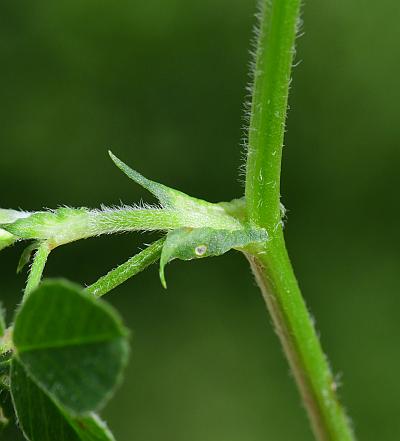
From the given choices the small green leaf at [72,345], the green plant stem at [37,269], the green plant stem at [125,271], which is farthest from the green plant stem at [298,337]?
the small green leaf at [72,345]

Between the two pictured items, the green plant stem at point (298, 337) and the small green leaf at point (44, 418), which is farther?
the green plant stem at point (298, 337)

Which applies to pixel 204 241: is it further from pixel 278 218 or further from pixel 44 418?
pixel 44 418

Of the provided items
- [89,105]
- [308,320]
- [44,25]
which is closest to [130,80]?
[89,105]

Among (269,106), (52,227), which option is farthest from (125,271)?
(269,106)

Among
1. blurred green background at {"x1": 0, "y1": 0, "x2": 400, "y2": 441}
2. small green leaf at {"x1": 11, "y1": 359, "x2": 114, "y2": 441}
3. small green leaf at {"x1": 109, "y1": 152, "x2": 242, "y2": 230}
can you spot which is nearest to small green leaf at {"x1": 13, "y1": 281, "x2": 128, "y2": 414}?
small green leaf at {"x1": 11, "y1": 359, "x2": 114, "y2": 441}

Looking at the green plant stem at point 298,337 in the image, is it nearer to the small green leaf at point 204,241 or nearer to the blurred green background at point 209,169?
the small green leaf at point 204,241

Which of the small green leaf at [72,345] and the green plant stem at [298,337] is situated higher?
the green plant stem at [298,337]
